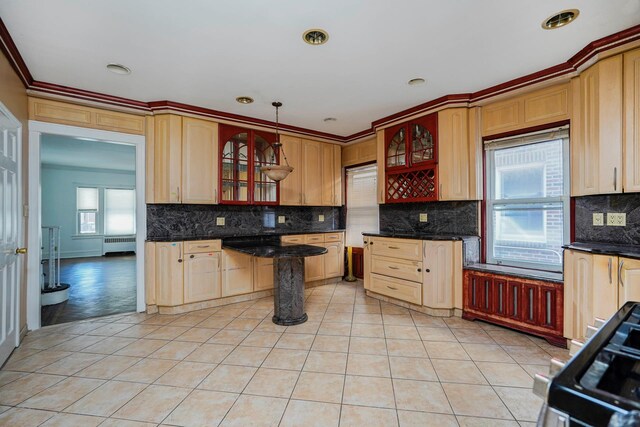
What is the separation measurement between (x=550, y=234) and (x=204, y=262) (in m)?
3.93

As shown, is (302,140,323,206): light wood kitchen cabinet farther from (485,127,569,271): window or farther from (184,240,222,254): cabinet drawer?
(485,127,569,271): window

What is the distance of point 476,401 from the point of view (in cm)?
187

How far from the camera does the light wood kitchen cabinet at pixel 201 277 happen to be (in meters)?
3.67

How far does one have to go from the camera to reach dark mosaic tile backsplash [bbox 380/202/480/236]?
3.62 m

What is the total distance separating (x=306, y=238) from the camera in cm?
462

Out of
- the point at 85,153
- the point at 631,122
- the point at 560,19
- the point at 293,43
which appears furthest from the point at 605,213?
the point at 85,153

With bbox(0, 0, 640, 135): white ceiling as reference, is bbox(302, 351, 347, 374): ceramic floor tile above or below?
below

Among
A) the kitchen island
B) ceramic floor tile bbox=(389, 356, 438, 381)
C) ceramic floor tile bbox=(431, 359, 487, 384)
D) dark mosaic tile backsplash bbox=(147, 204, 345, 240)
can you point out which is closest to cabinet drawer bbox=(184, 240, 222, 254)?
dark mosaic tile backsplash bbox=(147, 204, 345, 240)

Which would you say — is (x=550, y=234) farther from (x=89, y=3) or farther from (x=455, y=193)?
(x=89, y=3)

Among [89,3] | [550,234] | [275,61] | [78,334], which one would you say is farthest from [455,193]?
[78,334]

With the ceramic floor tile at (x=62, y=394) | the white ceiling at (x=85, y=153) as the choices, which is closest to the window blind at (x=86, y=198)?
A: the white ceiling at (x=85, y=153)

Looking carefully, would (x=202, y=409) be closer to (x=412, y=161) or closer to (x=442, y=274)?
(x=442, y=274)

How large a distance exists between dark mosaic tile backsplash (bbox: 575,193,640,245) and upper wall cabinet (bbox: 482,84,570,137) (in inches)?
33.6

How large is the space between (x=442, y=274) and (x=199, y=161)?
3.32 metres
